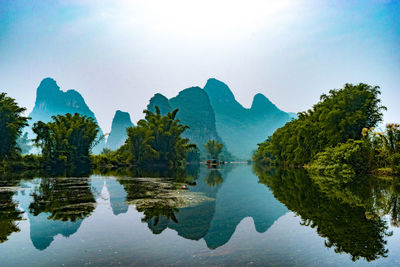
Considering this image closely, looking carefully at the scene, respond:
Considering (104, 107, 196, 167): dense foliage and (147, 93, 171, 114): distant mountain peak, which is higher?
(147, 93, 171, 114): distant mountain peak

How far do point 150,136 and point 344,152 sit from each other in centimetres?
3369

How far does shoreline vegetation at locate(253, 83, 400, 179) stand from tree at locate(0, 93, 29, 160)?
3562 centimetres

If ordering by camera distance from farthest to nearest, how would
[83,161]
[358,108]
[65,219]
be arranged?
[83,161]
[358,108]
[65,219]

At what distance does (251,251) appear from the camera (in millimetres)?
6395

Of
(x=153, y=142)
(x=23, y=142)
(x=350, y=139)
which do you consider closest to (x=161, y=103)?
(x=23, y=142)

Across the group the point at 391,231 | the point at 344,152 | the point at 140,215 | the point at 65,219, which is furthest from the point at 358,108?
the point at 65,219

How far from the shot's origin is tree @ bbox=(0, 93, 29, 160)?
32906 mm

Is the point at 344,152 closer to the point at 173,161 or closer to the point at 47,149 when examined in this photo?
the point at 173,161

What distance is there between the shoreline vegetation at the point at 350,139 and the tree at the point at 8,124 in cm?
3562

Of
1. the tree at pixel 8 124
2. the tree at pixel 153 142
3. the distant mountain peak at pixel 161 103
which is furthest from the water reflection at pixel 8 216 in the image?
the distant mountain peak at pixel 161 103

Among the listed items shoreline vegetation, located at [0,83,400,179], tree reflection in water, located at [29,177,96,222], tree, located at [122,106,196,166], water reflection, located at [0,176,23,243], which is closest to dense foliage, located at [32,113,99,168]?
shoreline vegetation, located at [0,83,400,179]

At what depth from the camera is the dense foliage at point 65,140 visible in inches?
1542

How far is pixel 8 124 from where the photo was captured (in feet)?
108

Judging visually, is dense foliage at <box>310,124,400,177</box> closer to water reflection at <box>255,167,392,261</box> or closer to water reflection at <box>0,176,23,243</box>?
water reflection at <box>255,167,392,261</box>
